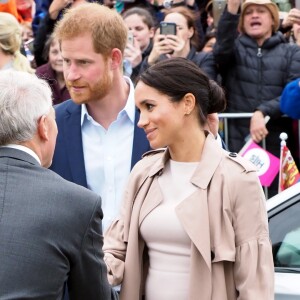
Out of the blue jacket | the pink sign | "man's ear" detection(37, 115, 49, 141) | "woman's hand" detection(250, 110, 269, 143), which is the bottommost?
the pink sign

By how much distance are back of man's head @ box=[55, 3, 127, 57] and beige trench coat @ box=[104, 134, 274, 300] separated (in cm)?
83

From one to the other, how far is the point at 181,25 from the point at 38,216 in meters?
5.62

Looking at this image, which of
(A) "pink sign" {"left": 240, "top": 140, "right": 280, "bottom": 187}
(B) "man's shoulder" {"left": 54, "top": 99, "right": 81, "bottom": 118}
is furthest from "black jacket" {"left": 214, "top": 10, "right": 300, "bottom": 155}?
(B) "man's shoulder" {"left": 54, "top": 99, "right": 81, "bottom": 118}

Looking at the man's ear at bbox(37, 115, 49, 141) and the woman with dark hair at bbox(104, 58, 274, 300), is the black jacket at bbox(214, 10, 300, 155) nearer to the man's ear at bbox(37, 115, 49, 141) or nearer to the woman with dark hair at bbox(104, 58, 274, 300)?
the woman with dark hair at bbox(104, 58, 274, 300)

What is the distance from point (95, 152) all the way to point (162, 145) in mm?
715

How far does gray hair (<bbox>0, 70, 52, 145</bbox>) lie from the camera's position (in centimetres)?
307

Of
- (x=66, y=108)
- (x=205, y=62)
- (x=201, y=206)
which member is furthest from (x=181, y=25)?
(x=201, y=206)

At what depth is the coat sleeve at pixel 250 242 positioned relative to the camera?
3.58m

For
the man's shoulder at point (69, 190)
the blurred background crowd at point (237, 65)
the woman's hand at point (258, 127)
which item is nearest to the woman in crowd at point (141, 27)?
the blurred background crowd at point (237, 65)

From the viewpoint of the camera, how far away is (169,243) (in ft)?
12.1

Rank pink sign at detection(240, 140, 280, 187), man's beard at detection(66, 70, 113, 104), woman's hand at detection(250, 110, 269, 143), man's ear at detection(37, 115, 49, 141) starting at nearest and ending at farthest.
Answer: man's ear at detection(37, 115, 49, 141) → man's beard at detection(66, 70, 113, 104) → pink sign at detection(240, 140, 280, 187) → woman's hand at detection(250, 110, 269, 143)

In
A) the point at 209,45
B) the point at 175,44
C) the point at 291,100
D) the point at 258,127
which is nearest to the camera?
the point at 291,100

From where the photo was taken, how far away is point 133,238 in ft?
12.3

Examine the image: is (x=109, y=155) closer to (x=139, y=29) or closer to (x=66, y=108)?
(x=66, y=108)
